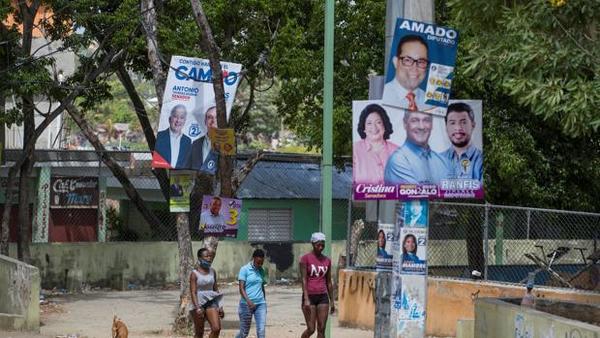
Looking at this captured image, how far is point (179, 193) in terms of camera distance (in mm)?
17078

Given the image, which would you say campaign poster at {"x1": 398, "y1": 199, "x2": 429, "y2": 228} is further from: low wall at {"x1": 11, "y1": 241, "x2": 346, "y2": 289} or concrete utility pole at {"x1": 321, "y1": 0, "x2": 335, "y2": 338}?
low wall at {"x1": 11, "y1": 241, "x2": 346, "y2": 289}

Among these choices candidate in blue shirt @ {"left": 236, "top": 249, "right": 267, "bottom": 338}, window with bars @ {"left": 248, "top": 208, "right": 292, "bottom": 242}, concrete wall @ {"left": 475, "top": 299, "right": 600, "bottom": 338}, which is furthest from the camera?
window with bars @ {"left": 248, "top": 208, "right": 292, "bottom": 242}

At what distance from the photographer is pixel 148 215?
1150 inches

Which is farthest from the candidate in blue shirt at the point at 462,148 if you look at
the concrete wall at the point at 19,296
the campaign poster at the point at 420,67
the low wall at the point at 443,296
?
the concrete wall at the point at 19,296

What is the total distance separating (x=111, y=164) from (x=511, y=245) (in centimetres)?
1162

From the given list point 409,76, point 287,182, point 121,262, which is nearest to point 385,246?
point 409,76

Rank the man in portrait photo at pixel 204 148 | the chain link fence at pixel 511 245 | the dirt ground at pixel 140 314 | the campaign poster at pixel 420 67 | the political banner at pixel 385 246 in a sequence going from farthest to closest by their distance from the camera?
the dirt ground at pixel 140 314
the chain link fence at pixel 511 245
the man in portrait photo at pixel 204 148
the political banner at pixel 385 246
the campaign poster at pixel 420 67

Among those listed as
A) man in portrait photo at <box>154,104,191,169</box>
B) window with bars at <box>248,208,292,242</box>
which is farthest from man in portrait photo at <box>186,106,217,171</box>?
window with bars at <box>248,208,292,242</box>

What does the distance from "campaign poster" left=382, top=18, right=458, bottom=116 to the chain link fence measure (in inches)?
238

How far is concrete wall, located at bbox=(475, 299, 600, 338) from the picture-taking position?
9742mm

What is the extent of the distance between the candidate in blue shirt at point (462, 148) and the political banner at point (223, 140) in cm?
543

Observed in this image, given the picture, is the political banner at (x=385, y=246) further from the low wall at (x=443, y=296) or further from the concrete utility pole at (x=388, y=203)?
the low wall at (x=443, y=296)

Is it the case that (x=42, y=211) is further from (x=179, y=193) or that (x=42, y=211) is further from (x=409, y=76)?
(x=409, y=76)

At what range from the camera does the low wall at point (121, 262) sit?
25859 millimetres
